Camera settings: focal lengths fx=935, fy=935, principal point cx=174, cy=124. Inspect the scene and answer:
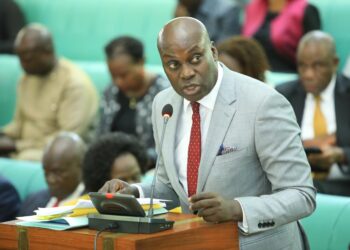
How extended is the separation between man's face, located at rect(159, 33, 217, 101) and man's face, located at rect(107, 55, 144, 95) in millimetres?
2597

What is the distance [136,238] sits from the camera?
236 centimetres

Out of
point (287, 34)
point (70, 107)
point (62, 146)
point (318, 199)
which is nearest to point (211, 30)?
point (287, 34)

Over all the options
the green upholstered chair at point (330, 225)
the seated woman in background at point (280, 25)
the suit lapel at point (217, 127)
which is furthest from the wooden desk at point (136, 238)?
the seated woman in background at point (280, 25)

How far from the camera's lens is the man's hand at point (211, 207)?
2.49 meters

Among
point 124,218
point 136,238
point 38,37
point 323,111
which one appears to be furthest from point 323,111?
point 136,238

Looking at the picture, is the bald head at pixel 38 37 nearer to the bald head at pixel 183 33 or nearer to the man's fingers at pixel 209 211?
the bald head at pixel 183 33

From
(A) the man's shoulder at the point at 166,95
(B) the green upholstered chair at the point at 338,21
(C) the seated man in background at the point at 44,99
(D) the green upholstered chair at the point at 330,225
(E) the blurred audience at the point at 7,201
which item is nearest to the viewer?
(A) the man's shoulder at the point at 166,95

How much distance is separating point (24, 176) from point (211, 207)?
2.55 metres

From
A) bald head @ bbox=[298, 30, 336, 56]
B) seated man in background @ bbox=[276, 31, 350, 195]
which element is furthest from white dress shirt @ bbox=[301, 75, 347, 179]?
bald head @ bbox=[298, 30, 336, 56]

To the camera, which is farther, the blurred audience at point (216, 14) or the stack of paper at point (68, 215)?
the blurred audience at point (216, 14)

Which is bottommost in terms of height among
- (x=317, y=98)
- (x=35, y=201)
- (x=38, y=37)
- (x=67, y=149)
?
(x=35, y=201)

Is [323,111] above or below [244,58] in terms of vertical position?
below

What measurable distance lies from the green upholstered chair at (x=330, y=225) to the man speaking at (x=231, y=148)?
748 mm

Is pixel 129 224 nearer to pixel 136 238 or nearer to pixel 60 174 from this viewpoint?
pixel 136 238
